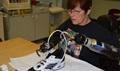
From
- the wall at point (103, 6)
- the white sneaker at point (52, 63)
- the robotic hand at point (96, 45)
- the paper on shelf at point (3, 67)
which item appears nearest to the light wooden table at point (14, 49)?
the paper on shelf at point (3, 67)

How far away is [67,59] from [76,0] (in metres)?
0.43

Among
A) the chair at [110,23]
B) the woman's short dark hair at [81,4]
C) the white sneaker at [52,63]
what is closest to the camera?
the white sneaker at [52,63]

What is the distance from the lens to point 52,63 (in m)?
0.89

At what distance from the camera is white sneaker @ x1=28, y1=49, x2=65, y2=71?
0.87 m

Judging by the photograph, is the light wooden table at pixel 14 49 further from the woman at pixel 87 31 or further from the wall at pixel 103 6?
the wall at pixel 103 6

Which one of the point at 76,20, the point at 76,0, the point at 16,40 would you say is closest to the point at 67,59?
the point at 76,20

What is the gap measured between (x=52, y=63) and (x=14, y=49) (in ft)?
1.67

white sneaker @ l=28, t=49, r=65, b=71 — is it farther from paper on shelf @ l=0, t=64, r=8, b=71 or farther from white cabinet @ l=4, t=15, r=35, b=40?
white cabinet @ l=4, t=15, r=35, b=40

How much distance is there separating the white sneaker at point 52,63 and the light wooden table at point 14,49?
256 mm

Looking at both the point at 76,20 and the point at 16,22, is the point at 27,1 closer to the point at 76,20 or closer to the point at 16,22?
the point at 16,22

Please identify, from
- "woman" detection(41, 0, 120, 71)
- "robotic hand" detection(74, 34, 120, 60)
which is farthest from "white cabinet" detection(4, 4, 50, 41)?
"robotic hand" detection(74, 34, 120, 60)

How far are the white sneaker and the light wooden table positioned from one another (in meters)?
0.26

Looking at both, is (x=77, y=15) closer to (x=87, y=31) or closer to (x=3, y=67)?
(x=87, y=31)

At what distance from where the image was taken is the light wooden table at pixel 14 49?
3.72 ft
